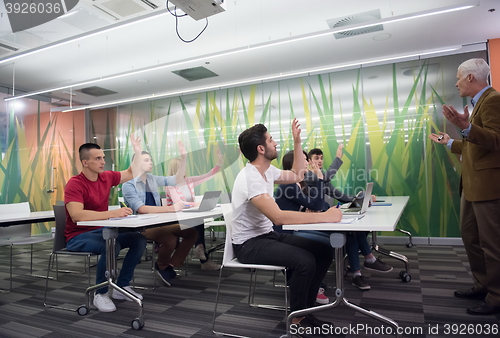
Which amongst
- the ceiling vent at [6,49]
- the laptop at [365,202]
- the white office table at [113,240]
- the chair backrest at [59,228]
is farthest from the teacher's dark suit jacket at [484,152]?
the ceiling vent at [6,49]

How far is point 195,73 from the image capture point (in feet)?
20.1

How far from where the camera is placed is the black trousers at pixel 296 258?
205cm

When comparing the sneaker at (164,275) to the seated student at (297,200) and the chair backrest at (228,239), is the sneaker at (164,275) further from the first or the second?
the chair backrest at (228,239)

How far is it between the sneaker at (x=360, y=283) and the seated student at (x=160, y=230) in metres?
1.60

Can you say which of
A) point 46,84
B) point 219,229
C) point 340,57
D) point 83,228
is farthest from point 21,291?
point 340,57

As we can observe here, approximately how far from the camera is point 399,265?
3.98 m

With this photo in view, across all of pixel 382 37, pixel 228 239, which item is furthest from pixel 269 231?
pixel 382 37

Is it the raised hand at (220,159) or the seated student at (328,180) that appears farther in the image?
the raised hand at (220,159)

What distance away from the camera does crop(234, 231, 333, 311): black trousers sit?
205cm

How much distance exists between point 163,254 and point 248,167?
1691 mm

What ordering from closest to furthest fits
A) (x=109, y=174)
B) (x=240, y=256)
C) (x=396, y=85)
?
(x=240, y=256)
(x=109, y=174)
(x=396, y=85)

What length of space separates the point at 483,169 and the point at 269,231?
4.84ft

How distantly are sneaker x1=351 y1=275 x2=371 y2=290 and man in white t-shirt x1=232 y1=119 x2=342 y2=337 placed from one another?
0.94m

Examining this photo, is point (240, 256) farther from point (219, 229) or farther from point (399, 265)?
point (219, 229)
